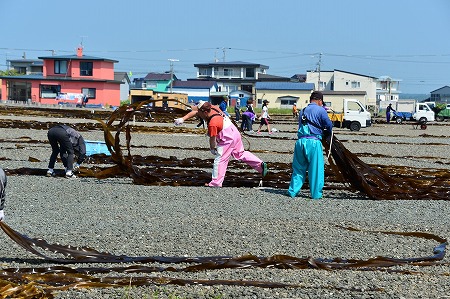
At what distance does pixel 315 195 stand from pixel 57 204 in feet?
11.4

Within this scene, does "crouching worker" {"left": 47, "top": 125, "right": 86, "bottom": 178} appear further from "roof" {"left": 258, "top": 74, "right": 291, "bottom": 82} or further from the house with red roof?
"roof" {"left": 258, "top": 74, "right": 291, "bottom": 82}

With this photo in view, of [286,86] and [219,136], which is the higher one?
[286,86]

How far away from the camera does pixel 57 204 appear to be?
9.27m

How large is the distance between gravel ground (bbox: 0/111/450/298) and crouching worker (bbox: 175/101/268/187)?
0.39m

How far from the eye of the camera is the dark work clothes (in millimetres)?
11758

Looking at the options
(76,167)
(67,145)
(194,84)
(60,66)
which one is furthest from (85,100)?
(67,145)

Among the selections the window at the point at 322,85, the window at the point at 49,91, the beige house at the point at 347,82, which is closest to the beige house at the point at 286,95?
the beige house at the point at 347,82

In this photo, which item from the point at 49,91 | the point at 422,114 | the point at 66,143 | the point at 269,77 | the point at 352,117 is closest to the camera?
the point at 66,143

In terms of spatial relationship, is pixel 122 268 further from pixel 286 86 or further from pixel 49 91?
pixel 286 86

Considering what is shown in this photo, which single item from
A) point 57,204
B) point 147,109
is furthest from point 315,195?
point 57,204

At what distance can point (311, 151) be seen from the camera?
10.4 m

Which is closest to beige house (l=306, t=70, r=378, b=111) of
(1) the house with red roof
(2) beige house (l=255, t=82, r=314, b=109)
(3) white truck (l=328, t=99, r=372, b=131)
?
(2) beige house (l=255, t=82, r=314, b=109)

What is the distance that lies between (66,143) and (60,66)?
204ft

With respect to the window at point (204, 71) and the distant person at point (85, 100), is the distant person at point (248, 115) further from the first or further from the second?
the window at point (204, 71)
